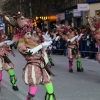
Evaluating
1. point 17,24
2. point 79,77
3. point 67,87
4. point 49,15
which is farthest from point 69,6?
point 17,24

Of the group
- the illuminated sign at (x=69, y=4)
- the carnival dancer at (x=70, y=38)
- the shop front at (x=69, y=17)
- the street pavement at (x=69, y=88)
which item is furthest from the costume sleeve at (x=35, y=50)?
the shop front at (x=69, y=17)

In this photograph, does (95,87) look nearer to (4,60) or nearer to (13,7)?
(4,60)

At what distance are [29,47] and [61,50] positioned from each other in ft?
53.3

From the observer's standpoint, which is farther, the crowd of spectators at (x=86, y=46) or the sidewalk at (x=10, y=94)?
the crowd of spectators at (x=86, y=46)

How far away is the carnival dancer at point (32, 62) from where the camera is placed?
5.62 m

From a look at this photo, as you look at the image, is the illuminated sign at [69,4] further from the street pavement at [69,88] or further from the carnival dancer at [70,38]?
the street pavement at [69,88]

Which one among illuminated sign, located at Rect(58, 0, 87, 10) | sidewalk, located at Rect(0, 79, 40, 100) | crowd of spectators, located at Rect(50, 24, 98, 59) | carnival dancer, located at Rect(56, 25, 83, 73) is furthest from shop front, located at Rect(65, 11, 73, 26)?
sidewalk, located at Rect(0, 79, 40, 100)

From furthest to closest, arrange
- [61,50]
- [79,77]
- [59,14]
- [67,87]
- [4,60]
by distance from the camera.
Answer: [59,14] → [61,50] → [79,77] → [67,87] → [4,60]

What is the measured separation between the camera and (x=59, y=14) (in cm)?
3381

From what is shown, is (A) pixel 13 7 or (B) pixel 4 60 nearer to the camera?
(B) pixel 4 60

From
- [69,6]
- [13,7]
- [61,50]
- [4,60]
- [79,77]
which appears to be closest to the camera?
[4,60]

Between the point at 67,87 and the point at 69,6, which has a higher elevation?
the point at 69,6

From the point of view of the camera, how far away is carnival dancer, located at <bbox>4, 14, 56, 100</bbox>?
562 centimetres

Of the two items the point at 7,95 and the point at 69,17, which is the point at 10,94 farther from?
the point at 69,17
